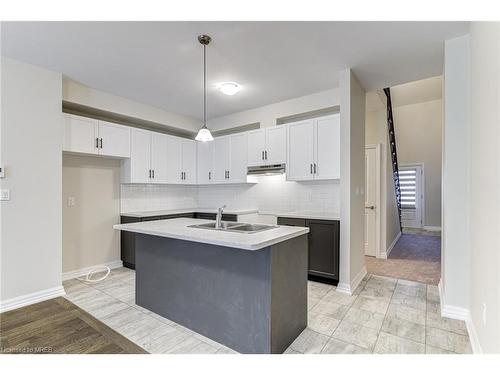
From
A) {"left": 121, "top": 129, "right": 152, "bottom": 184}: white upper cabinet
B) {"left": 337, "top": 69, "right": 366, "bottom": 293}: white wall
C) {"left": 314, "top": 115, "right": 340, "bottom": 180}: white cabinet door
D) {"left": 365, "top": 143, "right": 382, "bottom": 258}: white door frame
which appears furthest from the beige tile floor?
{"left": 121, "top": 129, "right": 152, "bottom": 184}: white upper cabinet

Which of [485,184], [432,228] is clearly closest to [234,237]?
[485,184]

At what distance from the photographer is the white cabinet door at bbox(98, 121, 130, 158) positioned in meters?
3.73

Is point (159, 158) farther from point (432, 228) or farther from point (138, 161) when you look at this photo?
point (432, 228)

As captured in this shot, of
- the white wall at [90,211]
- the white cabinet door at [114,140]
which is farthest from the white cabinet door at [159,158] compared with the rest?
the white wall at [90,211]

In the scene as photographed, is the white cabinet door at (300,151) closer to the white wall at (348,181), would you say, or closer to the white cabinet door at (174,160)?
the white wall at (348,181)

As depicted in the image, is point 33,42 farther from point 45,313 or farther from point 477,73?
point 477,73

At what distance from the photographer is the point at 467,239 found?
94.2 inches

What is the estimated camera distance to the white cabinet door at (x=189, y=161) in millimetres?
4969

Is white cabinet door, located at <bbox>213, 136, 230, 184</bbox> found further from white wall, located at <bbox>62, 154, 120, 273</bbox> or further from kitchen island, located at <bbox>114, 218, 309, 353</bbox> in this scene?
kitchen island, located at <bbox>114, 218, 309, 353</bbox>

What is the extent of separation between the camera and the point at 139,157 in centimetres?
421

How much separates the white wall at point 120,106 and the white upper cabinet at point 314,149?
2.24 meters

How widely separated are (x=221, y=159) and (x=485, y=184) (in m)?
3.83

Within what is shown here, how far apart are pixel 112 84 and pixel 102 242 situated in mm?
2414
